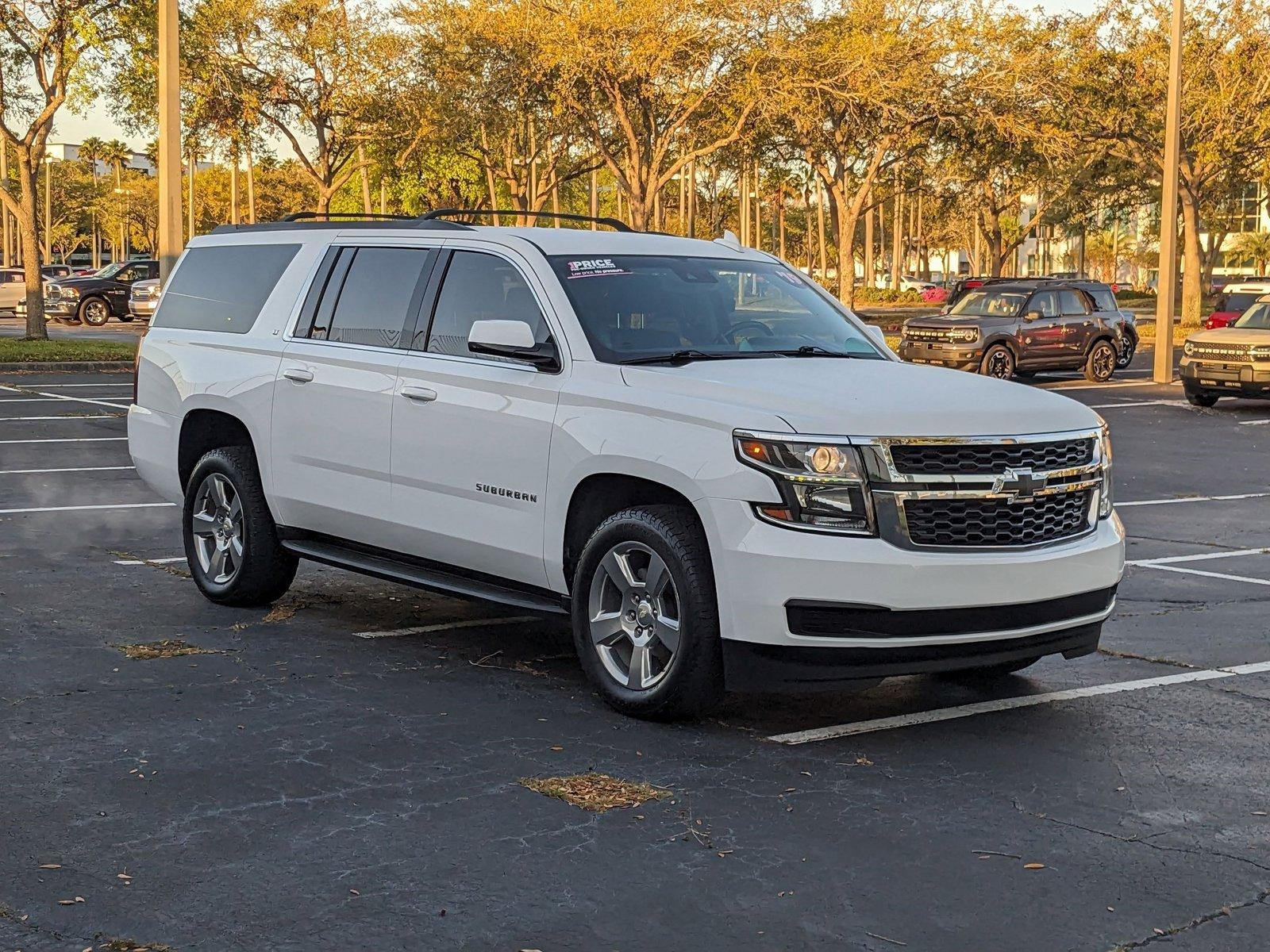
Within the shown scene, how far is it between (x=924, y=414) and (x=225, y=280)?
4.50m

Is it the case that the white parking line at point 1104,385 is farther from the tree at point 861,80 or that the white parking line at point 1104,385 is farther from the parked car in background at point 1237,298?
the tree at point 861,80

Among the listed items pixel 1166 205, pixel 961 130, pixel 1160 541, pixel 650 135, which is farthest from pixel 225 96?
pixel 1160 541

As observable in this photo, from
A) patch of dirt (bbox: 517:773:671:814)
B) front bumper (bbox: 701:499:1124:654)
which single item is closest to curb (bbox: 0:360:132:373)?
front bumper (bbox: 701:499:1124:654)

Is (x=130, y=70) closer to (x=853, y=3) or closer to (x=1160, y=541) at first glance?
(x=853, y=3)

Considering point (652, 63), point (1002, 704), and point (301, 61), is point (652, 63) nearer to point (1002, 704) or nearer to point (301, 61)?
point (301, 61)

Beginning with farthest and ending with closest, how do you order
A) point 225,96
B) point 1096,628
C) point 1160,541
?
point 225,96, point 1160,541, point 1096,628

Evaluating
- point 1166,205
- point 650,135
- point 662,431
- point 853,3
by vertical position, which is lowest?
point 662,431

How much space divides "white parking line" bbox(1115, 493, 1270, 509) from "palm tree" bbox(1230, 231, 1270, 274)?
4432 inches

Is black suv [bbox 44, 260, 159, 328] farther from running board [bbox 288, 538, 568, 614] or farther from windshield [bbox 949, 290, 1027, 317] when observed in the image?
running board [bbox 288, 538, 568, 614]

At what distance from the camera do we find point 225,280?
29.7 feet

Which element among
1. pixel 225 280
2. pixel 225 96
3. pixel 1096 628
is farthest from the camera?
pixel 225 96

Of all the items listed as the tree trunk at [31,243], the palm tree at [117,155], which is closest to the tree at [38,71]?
the tree trunk at [31,243]

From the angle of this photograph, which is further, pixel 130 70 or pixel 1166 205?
pixel 130 70

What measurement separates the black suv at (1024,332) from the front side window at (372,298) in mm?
20961
